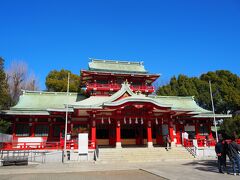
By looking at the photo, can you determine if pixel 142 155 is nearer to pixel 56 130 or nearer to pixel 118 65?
pixel 56 130

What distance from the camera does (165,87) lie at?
47.4 meters

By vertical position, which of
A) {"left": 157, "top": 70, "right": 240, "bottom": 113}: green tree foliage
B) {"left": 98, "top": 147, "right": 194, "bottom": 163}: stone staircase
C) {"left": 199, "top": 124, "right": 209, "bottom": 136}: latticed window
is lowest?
{"left": 98, "top": 147, "right": 194, "bottom": 163}: stone staircase

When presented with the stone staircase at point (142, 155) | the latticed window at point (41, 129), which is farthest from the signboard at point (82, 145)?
the latticed window at point (41, 129)

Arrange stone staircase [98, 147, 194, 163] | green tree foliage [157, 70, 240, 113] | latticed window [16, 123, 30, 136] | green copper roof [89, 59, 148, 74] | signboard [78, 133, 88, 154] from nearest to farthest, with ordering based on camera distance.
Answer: stone staircase [98, 147, 194, 163] → signboard [78, 133, 88, 154] → latticed window [16, 123, 30, 136] → green copper roof [89, 59, 148, 74] → green tree foliage [157, 70, 240, 113]

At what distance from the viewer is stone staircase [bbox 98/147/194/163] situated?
18.7 metres

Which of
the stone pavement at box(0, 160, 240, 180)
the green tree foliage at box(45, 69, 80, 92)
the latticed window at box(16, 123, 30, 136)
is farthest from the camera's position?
the green tree foliage at box(45, 69, 80, 92)

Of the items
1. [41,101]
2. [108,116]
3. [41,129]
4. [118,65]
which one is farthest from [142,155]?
[118,65]

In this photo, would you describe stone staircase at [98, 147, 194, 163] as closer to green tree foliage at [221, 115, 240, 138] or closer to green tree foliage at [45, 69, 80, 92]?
green tree foliage at [221, 115, 240, 138]

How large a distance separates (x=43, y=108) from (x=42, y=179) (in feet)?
49.4

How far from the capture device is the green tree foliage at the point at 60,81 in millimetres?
46312

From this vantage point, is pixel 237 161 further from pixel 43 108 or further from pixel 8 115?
pixel 8 115

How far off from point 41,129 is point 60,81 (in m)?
24.0

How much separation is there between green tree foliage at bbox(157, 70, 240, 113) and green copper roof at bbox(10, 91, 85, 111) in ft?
82.4

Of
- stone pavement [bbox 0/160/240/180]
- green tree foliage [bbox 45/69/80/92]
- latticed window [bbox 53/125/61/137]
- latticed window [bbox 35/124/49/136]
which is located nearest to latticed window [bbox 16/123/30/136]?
latticed window [bbox 35/124/49/136]
